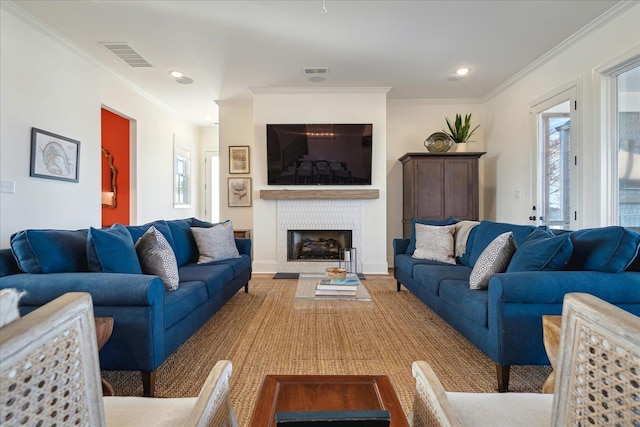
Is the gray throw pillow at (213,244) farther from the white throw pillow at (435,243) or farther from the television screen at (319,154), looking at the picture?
the white throw pillow at (435,243)

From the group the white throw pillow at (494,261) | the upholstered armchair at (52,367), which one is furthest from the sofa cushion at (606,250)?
the upholstered armchair at (52,367)

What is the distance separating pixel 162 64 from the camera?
13.4 ft

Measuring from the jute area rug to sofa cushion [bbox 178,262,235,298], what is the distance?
1.17 ft

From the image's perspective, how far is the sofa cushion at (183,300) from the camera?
188 centimetres

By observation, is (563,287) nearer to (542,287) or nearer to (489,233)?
(542,287)

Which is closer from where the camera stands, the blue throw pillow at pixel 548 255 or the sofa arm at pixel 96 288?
the sofa arm at pixel 96 288

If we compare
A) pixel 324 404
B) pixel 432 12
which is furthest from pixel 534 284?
pixel 432 12

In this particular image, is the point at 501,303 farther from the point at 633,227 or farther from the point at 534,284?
the point at 633,227

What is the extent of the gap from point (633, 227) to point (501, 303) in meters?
2.27

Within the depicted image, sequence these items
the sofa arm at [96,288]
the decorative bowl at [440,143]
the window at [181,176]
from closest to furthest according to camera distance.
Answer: the sofa arm at [96,288], the decorative bowl at [440,143], the window at [181,176]

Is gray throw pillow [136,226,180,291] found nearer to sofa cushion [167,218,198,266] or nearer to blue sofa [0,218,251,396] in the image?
blue sofa [0,218,251,396]

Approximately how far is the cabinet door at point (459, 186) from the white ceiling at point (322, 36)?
1.17 meters

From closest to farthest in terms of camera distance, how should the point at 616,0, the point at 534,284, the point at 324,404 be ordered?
the point at 324,404 → the point at 534,284 → the point at 616,0

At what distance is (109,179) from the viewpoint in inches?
202
